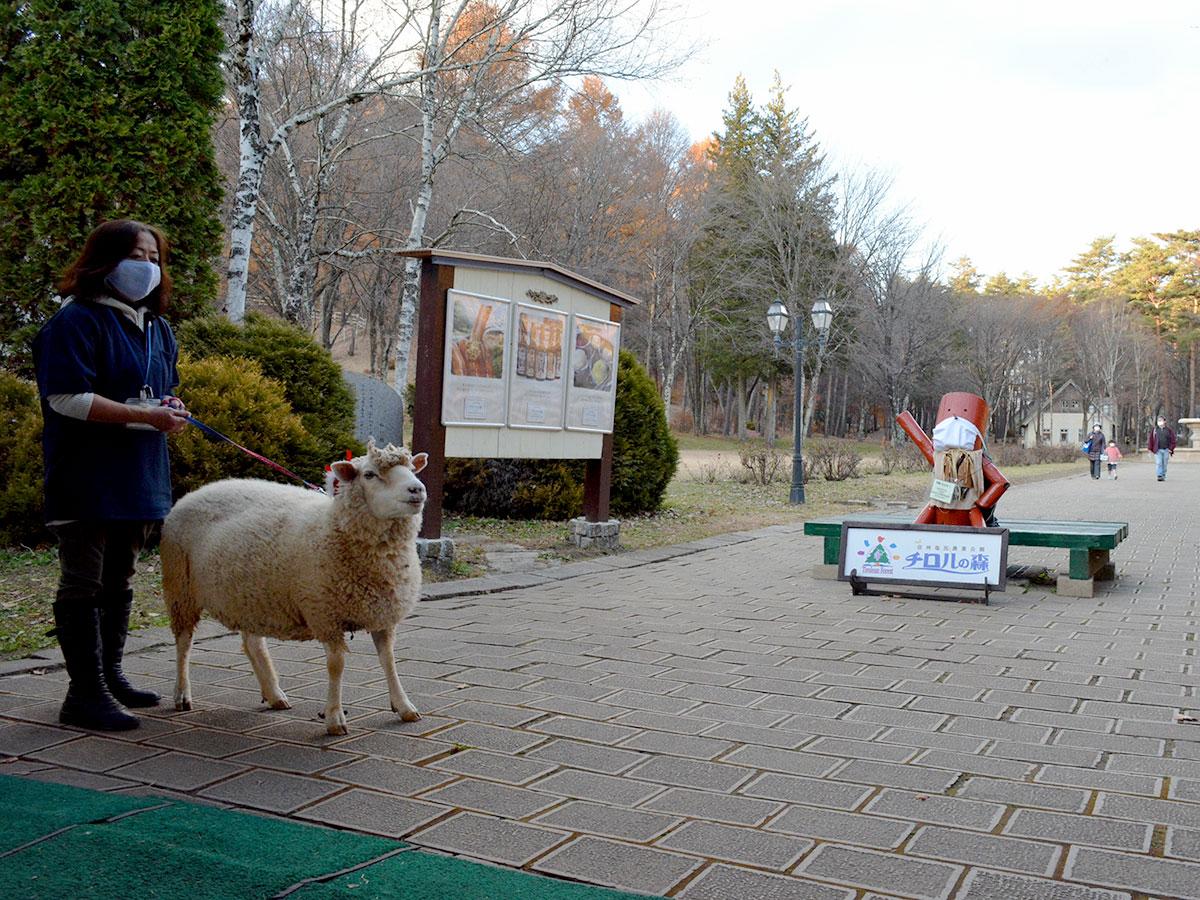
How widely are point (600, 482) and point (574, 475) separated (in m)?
2.16

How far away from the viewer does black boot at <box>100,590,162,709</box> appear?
170 inches

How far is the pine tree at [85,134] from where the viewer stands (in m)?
9.72

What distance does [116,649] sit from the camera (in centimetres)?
436

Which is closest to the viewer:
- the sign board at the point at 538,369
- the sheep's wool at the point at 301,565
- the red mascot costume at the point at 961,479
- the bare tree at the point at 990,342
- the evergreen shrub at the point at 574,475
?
the sheep's wool at the point at 301,565

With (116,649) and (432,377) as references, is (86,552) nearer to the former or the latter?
(116,649)

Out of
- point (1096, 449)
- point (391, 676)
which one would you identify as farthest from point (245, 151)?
point (1096, 449)

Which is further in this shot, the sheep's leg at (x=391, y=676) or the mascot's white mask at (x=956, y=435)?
the mascot's white mask at (x=956, y=435)

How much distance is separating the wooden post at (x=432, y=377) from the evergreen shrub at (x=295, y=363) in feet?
4.07

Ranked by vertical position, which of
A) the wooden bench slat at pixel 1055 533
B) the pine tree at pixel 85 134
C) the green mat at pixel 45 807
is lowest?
the green mat at pixel 45 807

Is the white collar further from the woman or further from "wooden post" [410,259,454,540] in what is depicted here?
"wooden post" [410,259,454,540]

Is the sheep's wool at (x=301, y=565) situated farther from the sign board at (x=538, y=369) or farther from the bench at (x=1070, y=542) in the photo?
the bench at (x=1070, y=542)

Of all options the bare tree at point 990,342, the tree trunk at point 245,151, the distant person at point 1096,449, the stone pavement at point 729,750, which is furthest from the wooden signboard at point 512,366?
the bare tree at point 990,342

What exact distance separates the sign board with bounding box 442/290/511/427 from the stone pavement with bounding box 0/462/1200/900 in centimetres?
224

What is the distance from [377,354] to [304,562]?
3150 cm
